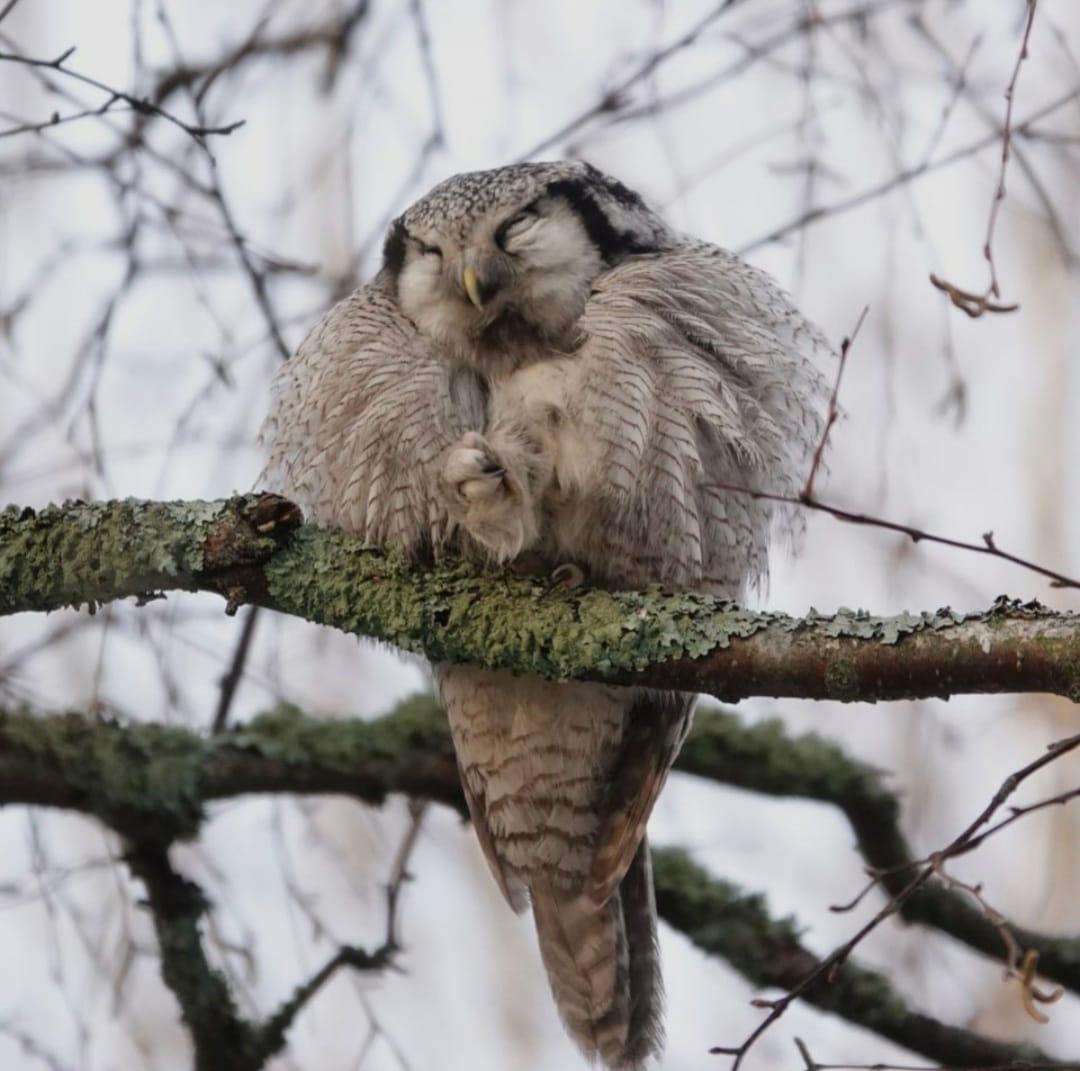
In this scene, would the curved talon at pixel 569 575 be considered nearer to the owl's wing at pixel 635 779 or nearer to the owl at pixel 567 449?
the owl at pixel 567 449

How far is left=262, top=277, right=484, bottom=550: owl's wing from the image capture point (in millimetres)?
2896

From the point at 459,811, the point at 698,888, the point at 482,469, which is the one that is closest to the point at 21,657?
the point at 459,811

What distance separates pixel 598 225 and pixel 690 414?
65 centimetres

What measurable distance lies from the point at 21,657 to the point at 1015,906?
188 inches

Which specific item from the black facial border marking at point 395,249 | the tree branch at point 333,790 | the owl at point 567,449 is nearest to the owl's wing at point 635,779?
the owl at point 567,449

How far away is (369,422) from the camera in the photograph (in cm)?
298

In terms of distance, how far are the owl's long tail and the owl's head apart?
4.01ft

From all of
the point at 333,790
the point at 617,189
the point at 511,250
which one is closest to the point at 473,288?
the point at 511,250

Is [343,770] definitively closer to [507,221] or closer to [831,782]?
[831,782]

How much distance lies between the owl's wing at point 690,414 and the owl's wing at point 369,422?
0.94 ft

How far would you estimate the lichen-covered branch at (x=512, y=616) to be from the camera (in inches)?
80.2

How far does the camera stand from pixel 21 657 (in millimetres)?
3502

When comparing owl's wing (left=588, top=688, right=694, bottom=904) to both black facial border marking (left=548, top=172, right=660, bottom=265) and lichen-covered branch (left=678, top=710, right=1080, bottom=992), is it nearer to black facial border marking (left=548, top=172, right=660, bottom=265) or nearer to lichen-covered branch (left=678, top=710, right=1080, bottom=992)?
lichen-covered branch (left=678, top=710, right=1080, bottom=992)

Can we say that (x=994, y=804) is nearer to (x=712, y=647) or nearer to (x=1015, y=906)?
(x=712, y=647)
